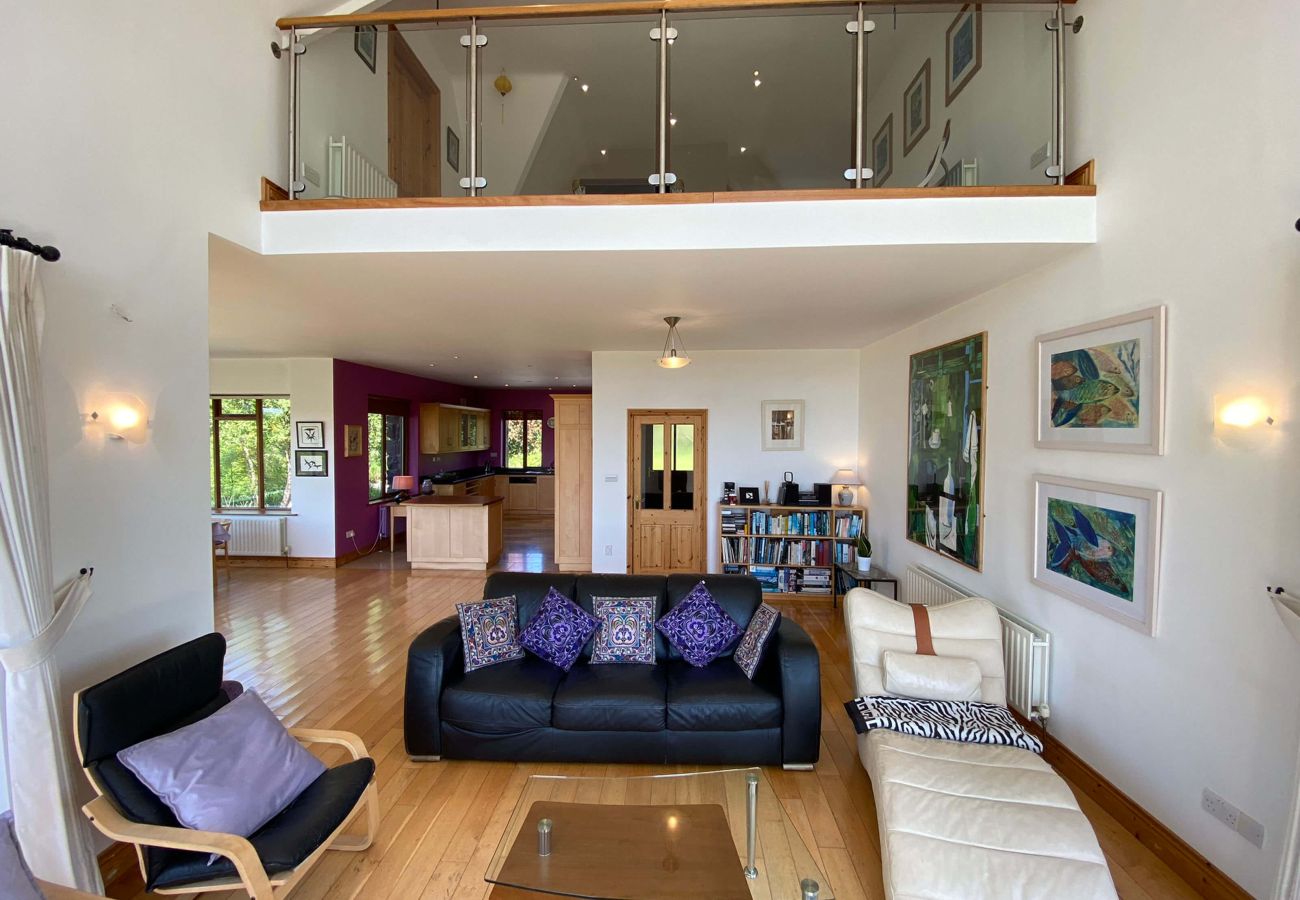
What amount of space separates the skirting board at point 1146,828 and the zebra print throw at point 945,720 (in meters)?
0.38

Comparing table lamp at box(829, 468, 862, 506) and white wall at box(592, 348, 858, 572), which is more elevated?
white wall at box(592, 348, 858, 572)

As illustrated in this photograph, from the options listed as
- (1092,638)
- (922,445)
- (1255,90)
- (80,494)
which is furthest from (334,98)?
(1092,638)

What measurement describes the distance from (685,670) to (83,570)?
2713 mm

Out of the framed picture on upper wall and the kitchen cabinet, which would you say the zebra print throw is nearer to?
the framed picture on upper wall

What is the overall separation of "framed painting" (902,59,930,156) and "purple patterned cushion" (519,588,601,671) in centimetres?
410

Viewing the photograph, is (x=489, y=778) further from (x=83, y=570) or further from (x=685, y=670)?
(x=83, y=570)

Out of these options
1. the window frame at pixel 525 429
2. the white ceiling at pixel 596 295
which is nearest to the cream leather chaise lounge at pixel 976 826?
the white ceiling at pixel 596 295

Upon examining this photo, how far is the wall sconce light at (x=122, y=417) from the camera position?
215 cm

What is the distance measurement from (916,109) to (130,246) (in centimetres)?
491

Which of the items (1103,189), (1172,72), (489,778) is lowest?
(489,778)

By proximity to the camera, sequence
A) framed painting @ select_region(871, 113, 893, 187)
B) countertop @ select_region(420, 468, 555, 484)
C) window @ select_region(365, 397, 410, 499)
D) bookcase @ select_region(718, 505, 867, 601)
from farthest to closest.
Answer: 1. countertop @ select_region(420, 468, 555, 484)
2. window @ select_region(365, 397, 410, 499)
3. bookcase @ select_region(718, 505, 867, 601)
4. framed painting @ select_region(871, 113, 893, 187)

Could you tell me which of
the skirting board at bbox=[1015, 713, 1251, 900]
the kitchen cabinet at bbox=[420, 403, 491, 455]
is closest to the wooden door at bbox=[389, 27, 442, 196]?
the kitchen cabinet at bbox=[420, 403, 491, 455]

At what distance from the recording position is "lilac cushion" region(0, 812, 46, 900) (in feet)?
4.45

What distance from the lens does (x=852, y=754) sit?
3.05m
